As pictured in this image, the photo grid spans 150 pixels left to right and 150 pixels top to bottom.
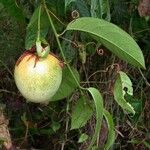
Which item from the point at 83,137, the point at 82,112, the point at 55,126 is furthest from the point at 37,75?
the point at 55,126

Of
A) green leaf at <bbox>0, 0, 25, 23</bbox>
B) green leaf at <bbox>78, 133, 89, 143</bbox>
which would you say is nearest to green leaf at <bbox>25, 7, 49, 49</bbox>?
green leaf at <bbox>0, 0, 25, 23</bbox>

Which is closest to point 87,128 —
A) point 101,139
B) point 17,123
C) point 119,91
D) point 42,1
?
point 101,139

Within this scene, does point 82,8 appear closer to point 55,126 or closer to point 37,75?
point 37,75

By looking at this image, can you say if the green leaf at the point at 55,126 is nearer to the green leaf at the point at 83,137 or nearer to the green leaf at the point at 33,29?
the green leaf at the point at 83,137

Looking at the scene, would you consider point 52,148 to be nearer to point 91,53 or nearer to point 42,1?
point 91,53

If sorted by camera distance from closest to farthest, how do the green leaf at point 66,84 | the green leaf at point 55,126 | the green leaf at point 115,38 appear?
1. the green leaf at point 115,38
2. the green leaf at point 66,84
3. the green leaf at point 55,126

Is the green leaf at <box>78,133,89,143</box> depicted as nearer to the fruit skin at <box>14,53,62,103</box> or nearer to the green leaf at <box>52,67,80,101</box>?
the green leaf at <box>52,67,80,101</box>

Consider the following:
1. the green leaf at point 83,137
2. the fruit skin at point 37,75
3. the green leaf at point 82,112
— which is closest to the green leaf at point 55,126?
the green leaf at point 83,137
